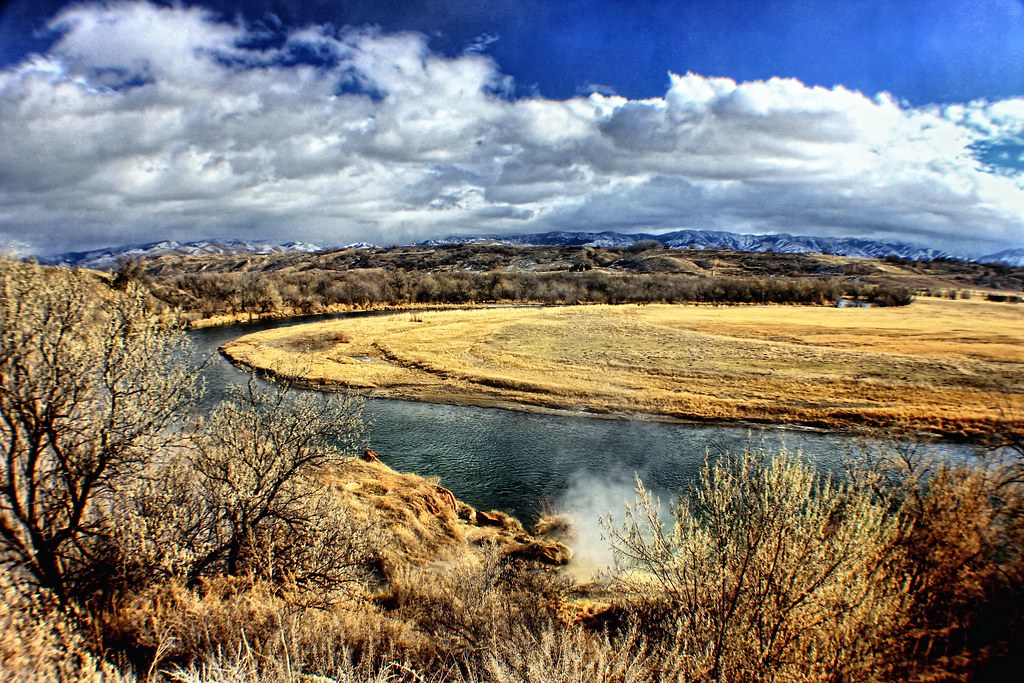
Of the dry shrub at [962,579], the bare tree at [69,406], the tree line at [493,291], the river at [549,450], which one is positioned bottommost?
the river at [549,450]

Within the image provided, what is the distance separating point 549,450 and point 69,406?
21.0m

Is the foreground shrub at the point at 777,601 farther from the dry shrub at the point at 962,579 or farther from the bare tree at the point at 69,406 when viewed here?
the bare tree at the point at 69,406

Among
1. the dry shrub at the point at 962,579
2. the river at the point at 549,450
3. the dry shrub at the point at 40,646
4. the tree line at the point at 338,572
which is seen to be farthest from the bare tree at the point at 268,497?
the dry shrub at the point at 962,579

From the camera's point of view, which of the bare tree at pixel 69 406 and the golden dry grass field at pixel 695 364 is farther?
the golden dry grass field at pixel 695 364

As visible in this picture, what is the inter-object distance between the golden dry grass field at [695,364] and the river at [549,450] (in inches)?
99.8

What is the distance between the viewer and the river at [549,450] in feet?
72.9

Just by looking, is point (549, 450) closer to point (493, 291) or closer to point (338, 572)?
point (338, 572)

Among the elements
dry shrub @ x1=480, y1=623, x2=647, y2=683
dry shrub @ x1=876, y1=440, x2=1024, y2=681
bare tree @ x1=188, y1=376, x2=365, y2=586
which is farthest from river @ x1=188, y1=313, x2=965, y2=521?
dry shrub @ x1=480, y1=623, x2=647, y2=683

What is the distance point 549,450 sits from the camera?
27469 mm

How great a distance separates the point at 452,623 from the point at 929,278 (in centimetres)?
21471

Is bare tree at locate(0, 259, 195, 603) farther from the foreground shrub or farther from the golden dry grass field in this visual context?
the foreground shrub

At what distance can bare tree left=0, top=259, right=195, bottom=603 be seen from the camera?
968cm

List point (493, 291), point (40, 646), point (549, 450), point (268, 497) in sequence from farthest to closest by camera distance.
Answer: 1. point (493, 291)
2. point (549, 450)
3. point (268, 497)
4. point (40, 646)

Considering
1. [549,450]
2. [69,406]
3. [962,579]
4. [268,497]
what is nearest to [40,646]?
[268,497]
